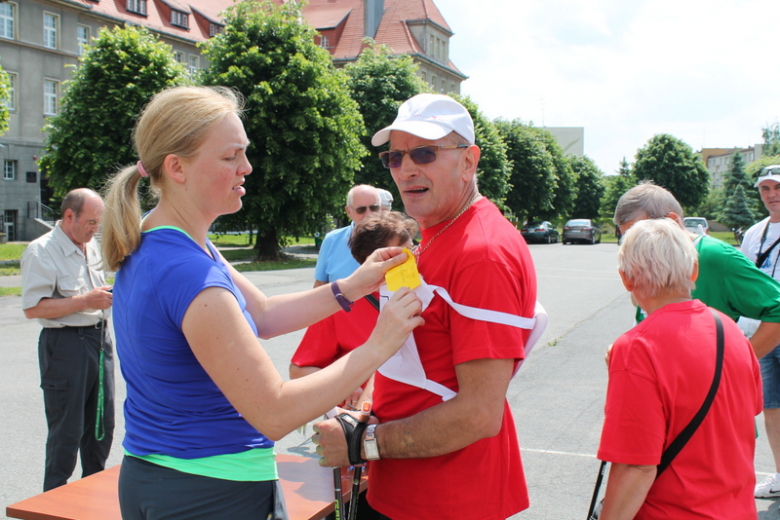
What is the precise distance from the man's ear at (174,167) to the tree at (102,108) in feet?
78.1

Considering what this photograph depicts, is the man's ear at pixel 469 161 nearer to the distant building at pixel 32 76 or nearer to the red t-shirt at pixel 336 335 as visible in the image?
the red t-shirt at pixel 336 335

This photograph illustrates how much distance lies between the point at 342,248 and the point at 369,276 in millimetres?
2825

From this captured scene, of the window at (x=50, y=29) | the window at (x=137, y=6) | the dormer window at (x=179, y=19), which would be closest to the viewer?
the window at (x=50, y=29)

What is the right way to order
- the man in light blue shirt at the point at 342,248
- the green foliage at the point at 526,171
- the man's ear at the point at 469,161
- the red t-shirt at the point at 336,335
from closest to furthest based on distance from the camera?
the man's ear at the point at 469,161 < the red t-shirt at the point at 336,335 < the man in light blue shirt at the point at 342,248 < the green foliage at the point at 526,171

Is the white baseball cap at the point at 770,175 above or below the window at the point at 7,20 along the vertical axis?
below

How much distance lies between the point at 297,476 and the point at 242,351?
1.55m

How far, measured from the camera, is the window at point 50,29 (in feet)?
122

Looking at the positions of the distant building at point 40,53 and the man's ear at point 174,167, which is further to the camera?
the distant building at point 40,53

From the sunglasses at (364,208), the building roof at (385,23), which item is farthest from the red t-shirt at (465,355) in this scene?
the building roof at (385,23)

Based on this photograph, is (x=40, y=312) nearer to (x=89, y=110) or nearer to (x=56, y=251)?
(x=56, y=251)

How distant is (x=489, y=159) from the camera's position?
3812cm

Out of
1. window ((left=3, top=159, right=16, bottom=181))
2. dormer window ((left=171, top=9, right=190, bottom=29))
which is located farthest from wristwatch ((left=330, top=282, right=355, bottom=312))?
dormer window ((left=171, top=9, right=190, bottom=29))

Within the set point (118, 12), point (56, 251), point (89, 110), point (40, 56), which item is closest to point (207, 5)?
point (118, 12)

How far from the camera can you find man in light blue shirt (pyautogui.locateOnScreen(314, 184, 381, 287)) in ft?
16.6
